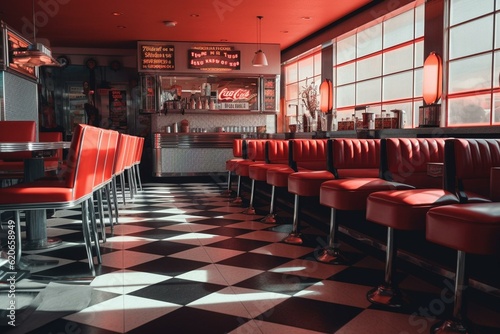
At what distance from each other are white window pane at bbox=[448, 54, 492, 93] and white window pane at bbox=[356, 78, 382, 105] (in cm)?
157

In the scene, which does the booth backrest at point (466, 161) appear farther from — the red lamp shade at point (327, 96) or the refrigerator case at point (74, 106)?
the refrigerator case at point (74, 106)

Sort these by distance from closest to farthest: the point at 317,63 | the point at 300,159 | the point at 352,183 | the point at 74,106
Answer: the point at 352,183
the point at 300,159
the point at 317,63
the point at 74,106

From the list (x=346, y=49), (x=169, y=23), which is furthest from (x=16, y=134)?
(x=346, y=49)

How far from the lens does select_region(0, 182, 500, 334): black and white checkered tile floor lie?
2.08m

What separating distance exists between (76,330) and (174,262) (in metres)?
1.18

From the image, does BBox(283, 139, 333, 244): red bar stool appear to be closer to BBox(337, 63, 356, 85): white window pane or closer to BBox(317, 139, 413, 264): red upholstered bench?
BBox(317, 139, 413, 264): red upholstered bench

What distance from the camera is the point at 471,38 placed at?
498 centimetres

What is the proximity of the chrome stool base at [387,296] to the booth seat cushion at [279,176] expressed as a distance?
74.7 inches

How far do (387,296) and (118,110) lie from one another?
9825 mm

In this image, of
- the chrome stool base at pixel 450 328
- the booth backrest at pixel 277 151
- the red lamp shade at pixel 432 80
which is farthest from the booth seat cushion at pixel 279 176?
the chrome stool base at pixel 450 328

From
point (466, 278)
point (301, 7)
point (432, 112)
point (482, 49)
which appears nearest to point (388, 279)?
point (466, 278)

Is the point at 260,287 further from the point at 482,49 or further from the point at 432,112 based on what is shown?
the point at 482,49

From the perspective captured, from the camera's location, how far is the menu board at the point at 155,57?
9188 millimetres

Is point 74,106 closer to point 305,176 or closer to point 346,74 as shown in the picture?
point 346,74
